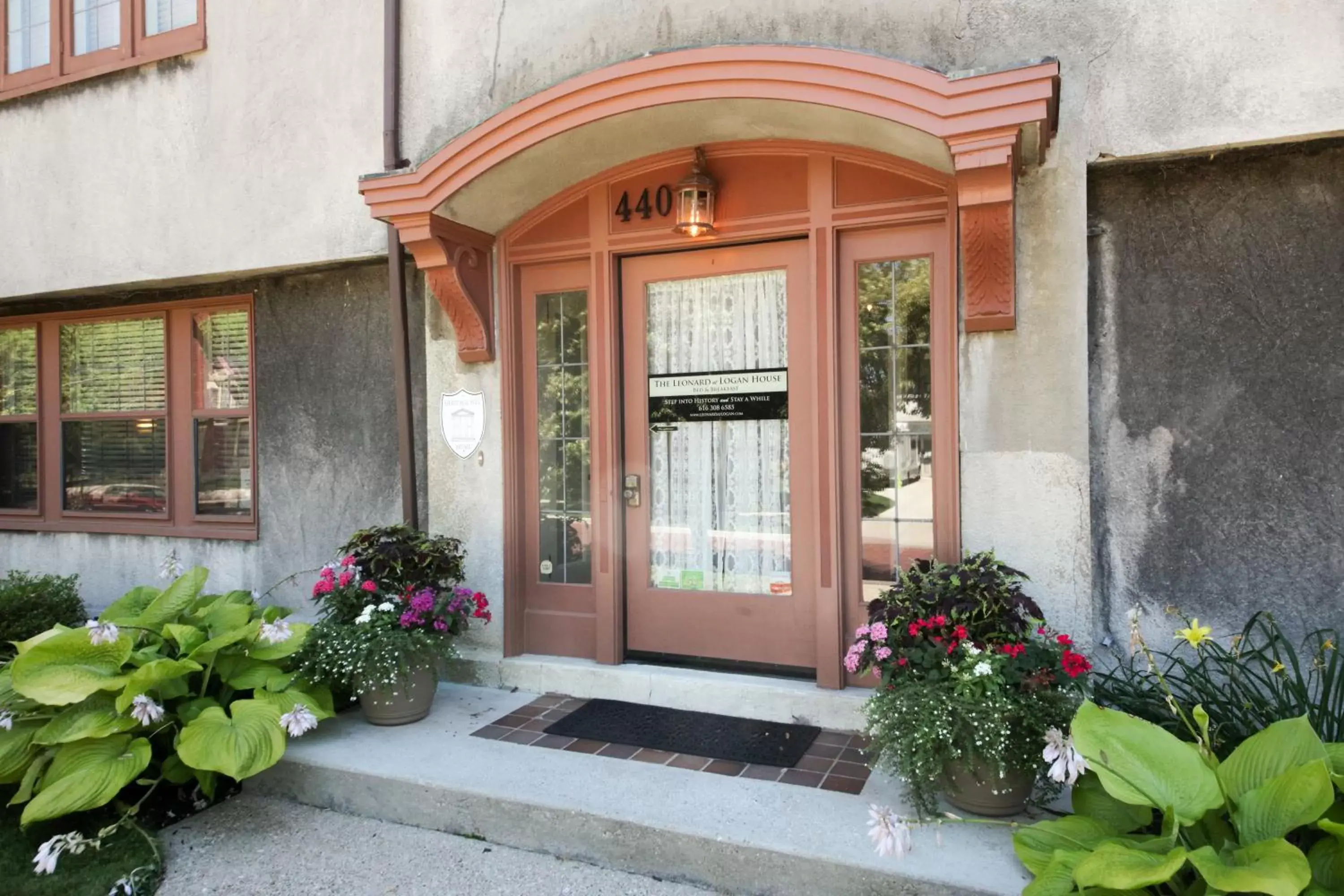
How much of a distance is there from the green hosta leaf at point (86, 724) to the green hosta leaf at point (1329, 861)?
13.8 feet

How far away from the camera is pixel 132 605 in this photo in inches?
185

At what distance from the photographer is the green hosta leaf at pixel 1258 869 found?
7.16 ft

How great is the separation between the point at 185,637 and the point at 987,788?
3507 mm

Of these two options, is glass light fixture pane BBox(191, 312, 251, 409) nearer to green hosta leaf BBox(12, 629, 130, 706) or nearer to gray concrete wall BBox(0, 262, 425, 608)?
gray concrete wall BBox(0, 262, 425, 608)

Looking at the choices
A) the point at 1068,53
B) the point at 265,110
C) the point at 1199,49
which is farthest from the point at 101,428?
the point at 1199,49

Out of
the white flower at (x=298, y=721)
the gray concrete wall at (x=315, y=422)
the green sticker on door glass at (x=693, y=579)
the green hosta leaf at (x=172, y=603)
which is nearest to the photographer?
the white flower at (x=298, y=721)

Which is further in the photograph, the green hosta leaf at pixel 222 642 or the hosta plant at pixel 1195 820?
the green hosta leaf at pixel 222 642

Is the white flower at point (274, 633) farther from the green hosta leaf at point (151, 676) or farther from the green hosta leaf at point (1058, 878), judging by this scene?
the green hosta leaf at point (1058, 878)

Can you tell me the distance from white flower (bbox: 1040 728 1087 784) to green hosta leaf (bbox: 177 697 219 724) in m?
3.42

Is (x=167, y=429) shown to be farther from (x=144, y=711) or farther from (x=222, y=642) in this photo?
(x=144, y=711)

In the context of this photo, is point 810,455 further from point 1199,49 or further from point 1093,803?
point 1199,49

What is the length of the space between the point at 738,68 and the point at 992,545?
246cm

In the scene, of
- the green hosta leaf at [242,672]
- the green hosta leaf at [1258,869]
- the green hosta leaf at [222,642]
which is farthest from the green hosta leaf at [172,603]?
the green hosta leaf at [1258,869]

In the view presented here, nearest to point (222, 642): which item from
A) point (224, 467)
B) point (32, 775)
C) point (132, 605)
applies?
point (32, 775)
